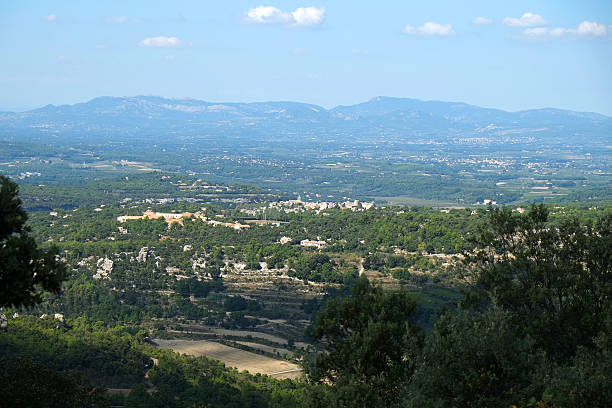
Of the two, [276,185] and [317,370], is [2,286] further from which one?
[276,185]

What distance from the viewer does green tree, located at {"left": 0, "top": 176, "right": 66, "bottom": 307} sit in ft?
42.5

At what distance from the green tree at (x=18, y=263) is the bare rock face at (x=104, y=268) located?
130 feet

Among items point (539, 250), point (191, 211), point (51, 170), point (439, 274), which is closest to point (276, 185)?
point (51, 170)

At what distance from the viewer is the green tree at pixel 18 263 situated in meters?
12.9

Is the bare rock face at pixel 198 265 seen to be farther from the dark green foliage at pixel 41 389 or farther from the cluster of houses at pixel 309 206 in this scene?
the dark green foliage at pixel 41 389

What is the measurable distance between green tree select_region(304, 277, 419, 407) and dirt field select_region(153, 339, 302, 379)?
616 inches

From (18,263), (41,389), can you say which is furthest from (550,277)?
(18,263)

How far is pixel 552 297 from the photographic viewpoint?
65.1 ft

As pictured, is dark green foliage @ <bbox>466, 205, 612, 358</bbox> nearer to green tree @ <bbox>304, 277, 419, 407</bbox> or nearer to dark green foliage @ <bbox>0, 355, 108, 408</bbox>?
green tree @ <bbox>304, 277, 419, 407</bbox>

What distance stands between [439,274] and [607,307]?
32458mm

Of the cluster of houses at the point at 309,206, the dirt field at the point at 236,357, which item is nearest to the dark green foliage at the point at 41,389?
the dirt field at the point at 236,357

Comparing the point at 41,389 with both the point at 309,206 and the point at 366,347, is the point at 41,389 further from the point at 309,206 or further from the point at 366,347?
the point at 309,206

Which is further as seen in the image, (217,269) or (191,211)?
(191,211)

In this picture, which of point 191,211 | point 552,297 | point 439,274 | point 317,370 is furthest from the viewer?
point 191,211
